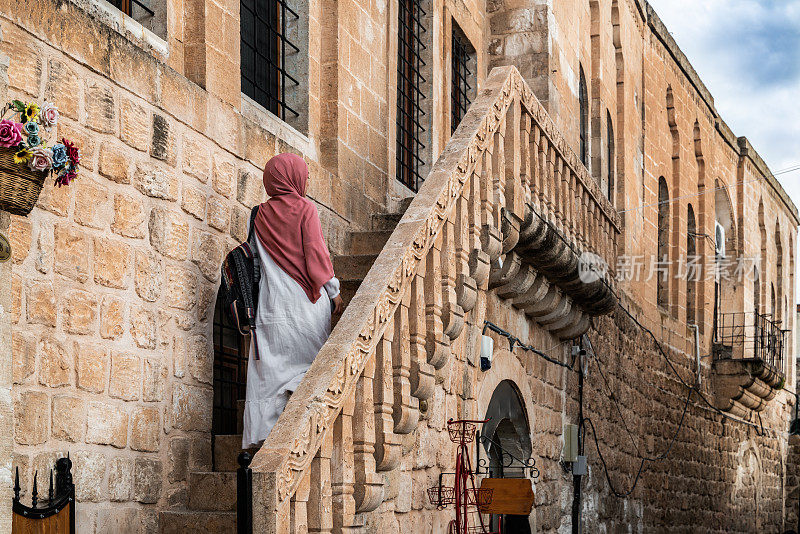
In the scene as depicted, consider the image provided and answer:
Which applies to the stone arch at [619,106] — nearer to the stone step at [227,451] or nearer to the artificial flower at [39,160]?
the stone step at [227,451]

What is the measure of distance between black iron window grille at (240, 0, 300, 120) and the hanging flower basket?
125 inches

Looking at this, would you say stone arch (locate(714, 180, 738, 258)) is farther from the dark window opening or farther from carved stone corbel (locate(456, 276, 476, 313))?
carved stone corbel (locate(456, 276, 476, 313))

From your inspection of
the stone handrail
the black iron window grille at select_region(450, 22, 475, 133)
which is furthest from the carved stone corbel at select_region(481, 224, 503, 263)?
the black iron window grille at select_region(450, 22, 475, 133)

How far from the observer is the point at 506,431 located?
9.91 m

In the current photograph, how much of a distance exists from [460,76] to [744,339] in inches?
511

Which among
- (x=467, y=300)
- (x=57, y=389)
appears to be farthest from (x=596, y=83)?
(x=57, y=389)

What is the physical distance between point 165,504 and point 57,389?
1043mm

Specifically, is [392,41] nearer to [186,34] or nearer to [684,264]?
[186,34]

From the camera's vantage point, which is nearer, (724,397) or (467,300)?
(467,300)

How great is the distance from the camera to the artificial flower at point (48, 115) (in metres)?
4.90

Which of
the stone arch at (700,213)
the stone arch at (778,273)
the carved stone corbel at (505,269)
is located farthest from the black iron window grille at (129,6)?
the stone arch at (778,273)

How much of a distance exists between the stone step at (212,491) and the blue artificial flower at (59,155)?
180 cm

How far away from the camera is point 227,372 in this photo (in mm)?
6895

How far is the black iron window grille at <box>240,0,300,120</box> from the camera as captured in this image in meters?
8.06
